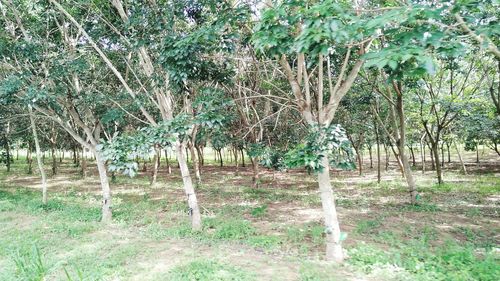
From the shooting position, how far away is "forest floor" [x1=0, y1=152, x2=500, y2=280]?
6297 mm

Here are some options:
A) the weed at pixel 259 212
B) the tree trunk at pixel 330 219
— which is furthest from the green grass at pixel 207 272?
the weed at pixel 259 212

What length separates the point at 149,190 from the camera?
1739cm

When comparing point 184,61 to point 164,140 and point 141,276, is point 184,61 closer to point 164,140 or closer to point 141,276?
point 164,140

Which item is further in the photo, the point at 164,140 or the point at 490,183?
the point at 490,183

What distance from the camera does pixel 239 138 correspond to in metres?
10.9

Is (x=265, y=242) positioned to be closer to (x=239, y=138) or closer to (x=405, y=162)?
(x=239, y=138)

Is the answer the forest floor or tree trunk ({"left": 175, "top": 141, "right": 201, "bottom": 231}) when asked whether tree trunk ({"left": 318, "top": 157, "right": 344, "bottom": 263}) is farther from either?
tree trunk ({"left": 175, "top": 141, "right": 201, "bottom": 231})

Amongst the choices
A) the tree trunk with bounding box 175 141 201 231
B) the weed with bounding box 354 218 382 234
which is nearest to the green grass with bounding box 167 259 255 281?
the tree trunk with bounding box 175 141 201 231

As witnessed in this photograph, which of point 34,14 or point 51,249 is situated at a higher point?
point 34,14

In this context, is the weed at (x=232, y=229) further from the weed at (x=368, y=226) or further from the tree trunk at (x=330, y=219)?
the weed at (x=368, y=226)

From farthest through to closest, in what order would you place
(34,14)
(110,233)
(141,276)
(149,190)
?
(149,190), (34,14), (110,233), (141,276)

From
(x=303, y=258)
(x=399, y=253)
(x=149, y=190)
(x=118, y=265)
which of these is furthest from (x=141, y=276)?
(x=149, y=190)

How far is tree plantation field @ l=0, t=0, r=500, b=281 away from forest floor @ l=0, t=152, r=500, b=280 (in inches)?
2.1

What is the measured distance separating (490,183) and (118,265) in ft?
60.1
